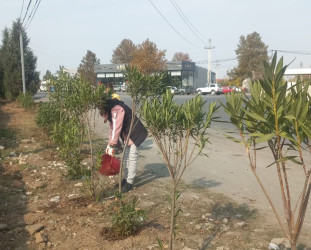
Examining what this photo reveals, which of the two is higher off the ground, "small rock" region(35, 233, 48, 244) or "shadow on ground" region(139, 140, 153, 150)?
"small rock" region(35, 233, 48, 244)

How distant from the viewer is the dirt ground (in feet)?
12.5

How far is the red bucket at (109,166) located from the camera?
4.94 metres

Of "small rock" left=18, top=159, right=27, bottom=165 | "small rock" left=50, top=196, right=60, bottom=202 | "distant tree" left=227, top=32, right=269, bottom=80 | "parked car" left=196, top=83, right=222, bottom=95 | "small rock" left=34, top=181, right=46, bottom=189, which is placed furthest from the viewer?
"distant tree" left=227, top=32, right=269, bottom=80

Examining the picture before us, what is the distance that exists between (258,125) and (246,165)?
561 centimetres

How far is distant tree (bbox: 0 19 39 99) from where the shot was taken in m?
29.0

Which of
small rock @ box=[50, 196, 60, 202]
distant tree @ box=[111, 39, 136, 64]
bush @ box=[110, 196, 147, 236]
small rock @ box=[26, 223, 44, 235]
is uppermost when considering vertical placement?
distant tree @ box=[111, 39, 136, 64]

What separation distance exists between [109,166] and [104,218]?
752 millimetres

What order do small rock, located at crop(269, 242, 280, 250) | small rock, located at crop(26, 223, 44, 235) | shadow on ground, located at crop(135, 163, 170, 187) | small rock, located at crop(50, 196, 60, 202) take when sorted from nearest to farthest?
small rock, located at crop(269, 242, 280, 250) → small rock, located at crop(26, 223, 44, 235) → small rock, located at crop(50, 196, 60, 202) → shadow on ground, located at crop(135, 163, 170, 187)

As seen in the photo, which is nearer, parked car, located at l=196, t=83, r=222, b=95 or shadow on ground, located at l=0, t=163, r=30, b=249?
shadow on ground, located at l=0, t=163, r=30, b=249

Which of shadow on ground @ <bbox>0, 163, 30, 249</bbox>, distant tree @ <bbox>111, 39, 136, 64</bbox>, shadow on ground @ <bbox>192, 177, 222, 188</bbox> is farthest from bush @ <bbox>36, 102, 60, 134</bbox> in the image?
distant tree @ <bbox>111, 39, 136, 64</bbox>

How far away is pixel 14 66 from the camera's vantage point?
2933 cm

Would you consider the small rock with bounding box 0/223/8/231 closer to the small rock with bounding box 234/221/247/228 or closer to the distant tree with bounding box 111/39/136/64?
the small rock with bounding box 234/221/247/228

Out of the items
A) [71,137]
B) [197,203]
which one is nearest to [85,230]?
[197,203]

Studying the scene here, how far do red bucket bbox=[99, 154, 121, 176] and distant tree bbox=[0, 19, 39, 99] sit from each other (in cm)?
2622
